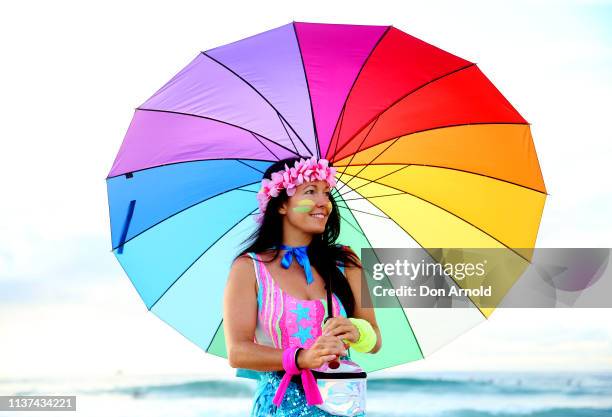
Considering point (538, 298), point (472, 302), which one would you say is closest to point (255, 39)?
point (472, 302)

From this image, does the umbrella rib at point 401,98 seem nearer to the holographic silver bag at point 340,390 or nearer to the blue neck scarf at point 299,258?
the blue neck scarf at point 299,258

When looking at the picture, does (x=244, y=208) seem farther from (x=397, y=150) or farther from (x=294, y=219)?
(x=397, y=150)

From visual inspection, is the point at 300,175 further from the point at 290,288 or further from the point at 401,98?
the point at 401,98

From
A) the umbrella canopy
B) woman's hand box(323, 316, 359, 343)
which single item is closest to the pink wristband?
woman's hand box(323, 316, 359, 343)

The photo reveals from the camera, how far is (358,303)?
10.8 feet

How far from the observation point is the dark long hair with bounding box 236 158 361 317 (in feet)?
10.7

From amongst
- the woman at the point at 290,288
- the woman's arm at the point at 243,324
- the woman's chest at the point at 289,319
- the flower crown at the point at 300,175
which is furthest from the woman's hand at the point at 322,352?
the flower crown at the point at 300,175

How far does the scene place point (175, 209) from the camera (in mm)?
3643

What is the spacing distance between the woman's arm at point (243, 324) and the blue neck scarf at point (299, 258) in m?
0.14

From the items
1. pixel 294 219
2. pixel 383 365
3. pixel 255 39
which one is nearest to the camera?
pixel 294 219

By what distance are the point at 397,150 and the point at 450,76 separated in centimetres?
38

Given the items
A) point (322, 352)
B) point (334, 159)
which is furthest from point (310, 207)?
point (322, 352)

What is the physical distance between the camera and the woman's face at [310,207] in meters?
3.25

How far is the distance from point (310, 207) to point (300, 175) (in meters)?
0.13
